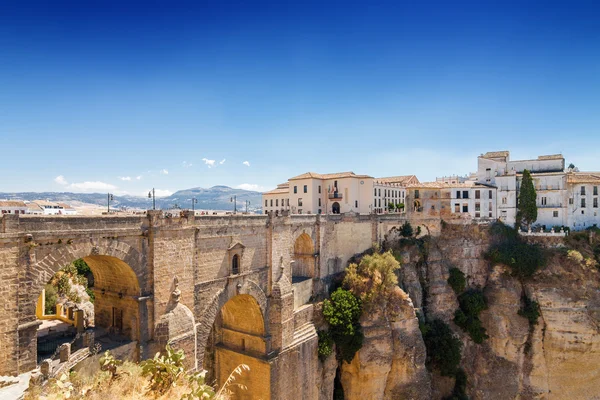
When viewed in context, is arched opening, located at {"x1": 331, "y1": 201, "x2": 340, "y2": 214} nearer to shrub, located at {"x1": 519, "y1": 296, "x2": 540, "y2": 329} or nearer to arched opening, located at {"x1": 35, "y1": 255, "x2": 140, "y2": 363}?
shrub, located at {"x1": 519, "y1": 296, "x2": 540, "y2": 329}

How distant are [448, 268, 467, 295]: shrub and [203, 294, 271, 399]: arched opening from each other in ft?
76.5

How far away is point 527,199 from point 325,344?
3117 centimetres

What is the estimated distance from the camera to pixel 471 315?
37.1 metres

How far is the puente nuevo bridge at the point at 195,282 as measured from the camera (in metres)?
12.4

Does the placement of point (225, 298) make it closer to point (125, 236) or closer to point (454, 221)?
point (125, 236)

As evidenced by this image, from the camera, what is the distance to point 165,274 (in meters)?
17.1

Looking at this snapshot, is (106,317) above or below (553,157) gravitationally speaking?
below

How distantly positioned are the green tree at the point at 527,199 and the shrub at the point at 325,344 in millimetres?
29899

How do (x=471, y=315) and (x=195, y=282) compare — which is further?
(x=471, y=315)

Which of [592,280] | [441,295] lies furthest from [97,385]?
[592,280]

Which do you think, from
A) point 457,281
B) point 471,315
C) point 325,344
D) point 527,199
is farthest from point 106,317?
point 527,199

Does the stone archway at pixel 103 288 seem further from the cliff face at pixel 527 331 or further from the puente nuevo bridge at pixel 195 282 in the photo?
the cliff face at pixel 527 331

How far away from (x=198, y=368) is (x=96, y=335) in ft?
16.8

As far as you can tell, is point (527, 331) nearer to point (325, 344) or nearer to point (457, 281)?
point (457, 281)
